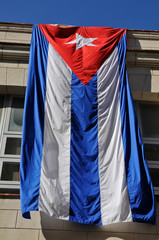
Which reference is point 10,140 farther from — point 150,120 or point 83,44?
point 150,120

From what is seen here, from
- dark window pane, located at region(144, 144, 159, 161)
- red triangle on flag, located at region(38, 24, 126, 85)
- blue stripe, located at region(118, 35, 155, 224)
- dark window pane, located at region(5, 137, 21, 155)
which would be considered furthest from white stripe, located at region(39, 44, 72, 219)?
dark window pane, located at region(144, 144, 159, 161)

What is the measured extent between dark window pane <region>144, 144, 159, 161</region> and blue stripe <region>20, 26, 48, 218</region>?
3158mm

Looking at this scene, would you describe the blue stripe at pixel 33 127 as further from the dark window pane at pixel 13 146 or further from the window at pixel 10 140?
the dark window pane at pixel 13 146

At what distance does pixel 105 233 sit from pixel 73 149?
2099 millimetres

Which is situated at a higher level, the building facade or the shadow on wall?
the building facade

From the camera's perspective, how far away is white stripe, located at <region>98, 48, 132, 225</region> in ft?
19.9

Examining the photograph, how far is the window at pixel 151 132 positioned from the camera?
7527 millimetres

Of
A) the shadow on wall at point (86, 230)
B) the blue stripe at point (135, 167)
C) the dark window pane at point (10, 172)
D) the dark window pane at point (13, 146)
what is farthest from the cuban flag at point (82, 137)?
the dark window pane at point (13, 146)

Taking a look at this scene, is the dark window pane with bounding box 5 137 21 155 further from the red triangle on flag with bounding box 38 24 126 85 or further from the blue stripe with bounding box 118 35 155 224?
the blue stripe with bounding box 118 35 155 224

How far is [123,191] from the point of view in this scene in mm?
6211

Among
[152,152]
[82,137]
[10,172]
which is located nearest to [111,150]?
[82,137]

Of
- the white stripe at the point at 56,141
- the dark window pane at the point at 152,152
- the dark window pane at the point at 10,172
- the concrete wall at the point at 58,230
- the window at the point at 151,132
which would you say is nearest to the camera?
the white stripe at the point at 56,141

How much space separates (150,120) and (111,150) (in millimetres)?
2318

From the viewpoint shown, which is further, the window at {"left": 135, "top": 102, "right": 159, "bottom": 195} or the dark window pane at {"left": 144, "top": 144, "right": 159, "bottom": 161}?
the dark window pane at {"left": 144, "top": 144, "right": 159, "bottom": 161}
